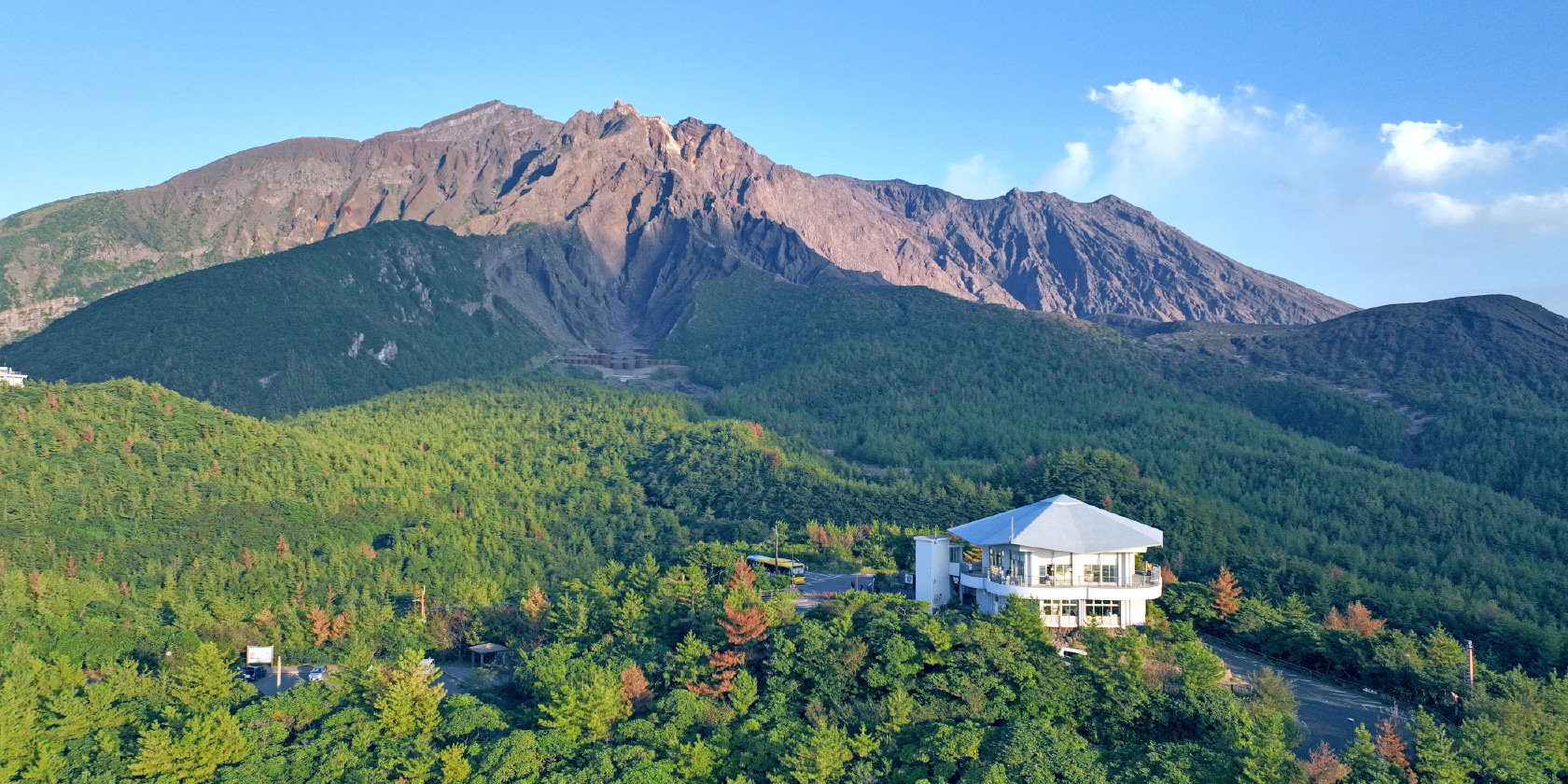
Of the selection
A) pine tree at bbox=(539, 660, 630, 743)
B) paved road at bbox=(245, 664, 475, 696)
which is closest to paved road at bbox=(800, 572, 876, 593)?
pine tree at bbox=(539, 660, 630, 743)

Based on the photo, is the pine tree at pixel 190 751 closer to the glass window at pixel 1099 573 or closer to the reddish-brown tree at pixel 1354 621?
the glass window at pixel 1099 573

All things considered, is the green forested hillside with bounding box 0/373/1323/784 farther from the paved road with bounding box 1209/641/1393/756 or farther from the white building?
the white building

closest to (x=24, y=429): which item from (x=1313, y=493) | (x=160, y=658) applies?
(x=160, y=658)

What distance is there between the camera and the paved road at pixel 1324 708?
4306 centimetres

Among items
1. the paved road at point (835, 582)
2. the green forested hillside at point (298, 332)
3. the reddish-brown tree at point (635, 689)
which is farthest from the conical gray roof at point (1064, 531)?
the green forested hillside at point (298, 332)

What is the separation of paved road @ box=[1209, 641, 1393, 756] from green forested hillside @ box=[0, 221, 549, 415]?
133m

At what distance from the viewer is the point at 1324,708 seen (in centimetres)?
4622

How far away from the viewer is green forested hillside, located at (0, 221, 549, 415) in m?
151

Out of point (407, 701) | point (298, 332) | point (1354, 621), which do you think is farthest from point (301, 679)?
point (298, 332)

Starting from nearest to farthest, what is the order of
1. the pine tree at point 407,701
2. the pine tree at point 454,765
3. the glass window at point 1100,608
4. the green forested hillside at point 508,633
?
the pine tree at point 454,765
the green forested hillside at point 508,633
the pine tree at point 407,701
the glass window at point 1100,608

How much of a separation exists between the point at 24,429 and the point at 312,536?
2591cm

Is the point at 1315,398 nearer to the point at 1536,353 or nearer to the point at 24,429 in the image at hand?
the point at 1536,353

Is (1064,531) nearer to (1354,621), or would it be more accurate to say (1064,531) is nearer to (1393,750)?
(1393,750)

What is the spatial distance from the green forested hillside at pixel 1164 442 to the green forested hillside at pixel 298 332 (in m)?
41.9
